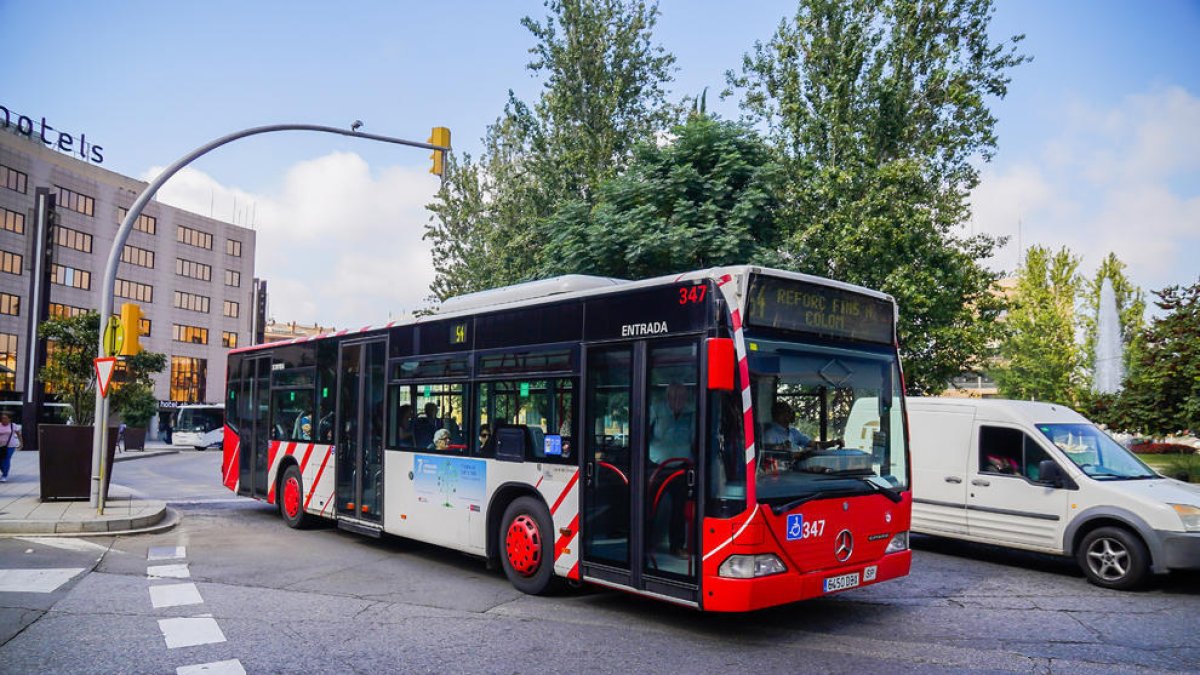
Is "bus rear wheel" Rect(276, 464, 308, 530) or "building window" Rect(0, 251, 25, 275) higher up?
"building window" Rect(0, 251, 25, 275)

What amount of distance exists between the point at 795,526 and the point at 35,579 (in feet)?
24.2

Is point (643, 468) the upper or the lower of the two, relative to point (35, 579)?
upper

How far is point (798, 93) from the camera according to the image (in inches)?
899

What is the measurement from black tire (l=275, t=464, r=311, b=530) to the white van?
28.6 ft

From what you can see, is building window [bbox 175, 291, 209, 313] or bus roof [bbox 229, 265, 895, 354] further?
building window [bbox 175, 291, 209, 313]

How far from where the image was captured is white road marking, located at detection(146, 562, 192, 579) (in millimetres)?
9156

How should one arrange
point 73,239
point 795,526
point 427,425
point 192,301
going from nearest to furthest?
point 795,526, point 427,425, point 73,239, point 192,301

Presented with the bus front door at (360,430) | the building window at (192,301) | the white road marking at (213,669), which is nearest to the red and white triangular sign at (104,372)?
the bus front door at (360,430)

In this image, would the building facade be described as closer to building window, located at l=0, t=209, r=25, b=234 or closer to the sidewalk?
building window, located at l=0, t=209, r=25, b=234

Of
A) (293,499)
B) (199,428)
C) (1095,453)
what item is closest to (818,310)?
(1095,453)

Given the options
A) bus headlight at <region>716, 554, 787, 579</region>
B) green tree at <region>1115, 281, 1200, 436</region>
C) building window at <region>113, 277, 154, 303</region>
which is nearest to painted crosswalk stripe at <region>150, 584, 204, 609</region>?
bus headlight at <region>716, 554, 787, 579</region>

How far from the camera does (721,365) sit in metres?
6.36

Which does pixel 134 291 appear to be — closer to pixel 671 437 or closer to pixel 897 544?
pixel 671 437

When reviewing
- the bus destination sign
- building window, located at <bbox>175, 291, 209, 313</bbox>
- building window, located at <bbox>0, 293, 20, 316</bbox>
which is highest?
building window, located at <bbox>175, 291, 209, 313</bbox>
